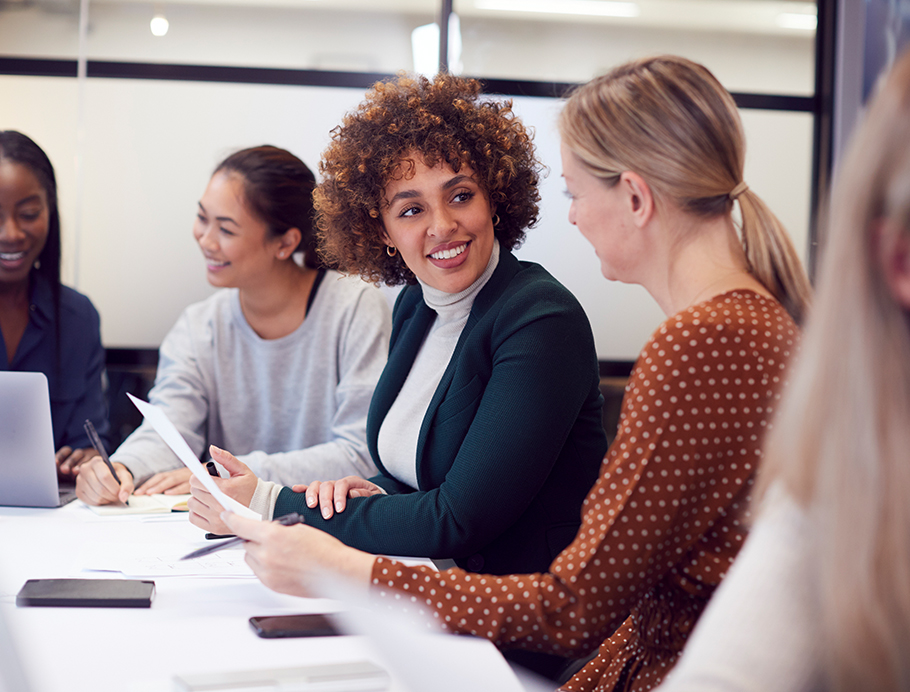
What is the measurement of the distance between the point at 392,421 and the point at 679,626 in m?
0.81

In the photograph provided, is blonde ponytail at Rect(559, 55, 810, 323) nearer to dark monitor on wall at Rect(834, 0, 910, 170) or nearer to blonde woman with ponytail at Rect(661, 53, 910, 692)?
blonde woman with ponytail at Rect(661, 53, 910, 692)

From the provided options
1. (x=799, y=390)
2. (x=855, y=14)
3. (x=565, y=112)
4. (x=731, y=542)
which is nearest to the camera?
(x=799, y=390)

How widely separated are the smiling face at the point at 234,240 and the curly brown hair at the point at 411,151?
19.3 inches

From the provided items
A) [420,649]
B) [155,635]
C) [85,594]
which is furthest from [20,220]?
[420,649]

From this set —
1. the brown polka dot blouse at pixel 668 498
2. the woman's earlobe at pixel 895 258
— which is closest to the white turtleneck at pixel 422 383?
the brown polka dot blouse at pixel 668 498

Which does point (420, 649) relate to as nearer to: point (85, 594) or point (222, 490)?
point (85, 594)

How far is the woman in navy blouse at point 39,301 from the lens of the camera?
2.11 metres

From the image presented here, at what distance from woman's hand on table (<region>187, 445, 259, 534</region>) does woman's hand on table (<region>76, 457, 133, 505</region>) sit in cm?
32

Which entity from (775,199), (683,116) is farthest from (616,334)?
(683,116)

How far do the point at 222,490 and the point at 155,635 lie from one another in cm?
43

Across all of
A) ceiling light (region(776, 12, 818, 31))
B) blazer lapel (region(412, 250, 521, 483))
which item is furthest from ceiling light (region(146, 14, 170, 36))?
ceiling light (region(776, 12, 818, 31))

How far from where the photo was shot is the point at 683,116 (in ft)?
3.12

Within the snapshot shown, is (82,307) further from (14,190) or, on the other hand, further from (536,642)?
(536,642)

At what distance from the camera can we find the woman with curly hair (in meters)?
1.24
